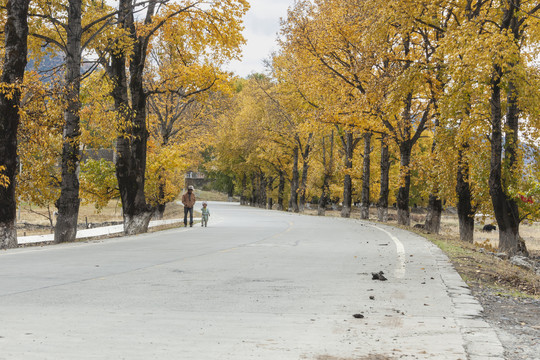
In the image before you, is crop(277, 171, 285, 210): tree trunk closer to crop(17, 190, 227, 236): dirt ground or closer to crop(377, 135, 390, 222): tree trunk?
crop(17, 190, 227, 236): dirt ground

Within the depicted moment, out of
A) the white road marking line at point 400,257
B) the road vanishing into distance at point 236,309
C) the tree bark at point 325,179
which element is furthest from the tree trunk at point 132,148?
the tree bark at point 325,179

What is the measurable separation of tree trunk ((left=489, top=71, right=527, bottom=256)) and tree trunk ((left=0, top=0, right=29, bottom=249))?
13.6m

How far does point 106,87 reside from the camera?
966 inches

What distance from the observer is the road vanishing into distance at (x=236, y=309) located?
16.7 ft

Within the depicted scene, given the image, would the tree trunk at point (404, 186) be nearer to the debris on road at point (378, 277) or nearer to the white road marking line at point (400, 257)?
the white road marking line at point (400, 257)

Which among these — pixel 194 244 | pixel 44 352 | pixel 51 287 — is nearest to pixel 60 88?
pixel 194 244

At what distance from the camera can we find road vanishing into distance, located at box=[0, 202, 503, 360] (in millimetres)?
5082

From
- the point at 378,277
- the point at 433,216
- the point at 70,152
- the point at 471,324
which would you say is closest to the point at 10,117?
the point at 70,152

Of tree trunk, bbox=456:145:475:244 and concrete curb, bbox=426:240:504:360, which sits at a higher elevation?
tree trunk, bbox=456:145:475:244

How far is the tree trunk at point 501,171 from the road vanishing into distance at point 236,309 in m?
8.04

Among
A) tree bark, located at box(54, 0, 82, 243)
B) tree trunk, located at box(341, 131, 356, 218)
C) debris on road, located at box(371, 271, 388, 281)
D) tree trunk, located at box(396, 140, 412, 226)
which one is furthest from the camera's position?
tree trunk, located at box(341, 131, 356, 218)

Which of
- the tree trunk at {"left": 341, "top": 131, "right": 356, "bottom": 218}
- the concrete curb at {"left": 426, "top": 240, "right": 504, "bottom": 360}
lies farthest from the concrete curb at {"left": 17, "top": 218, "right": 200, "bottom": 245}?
the concrete curb at {"left": 426, "top": 240, "right": 504, "bottom": 360}

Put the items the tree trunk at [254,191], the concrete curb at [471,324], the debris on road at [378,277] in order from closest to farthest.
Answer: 1. the concrete curb at [471,324]
2. the debris on road at [378,277]
3. the tree trunk at [254,191]

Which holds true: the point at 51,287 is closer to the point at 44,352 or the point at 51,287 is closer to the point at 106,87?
the point at 44,352
